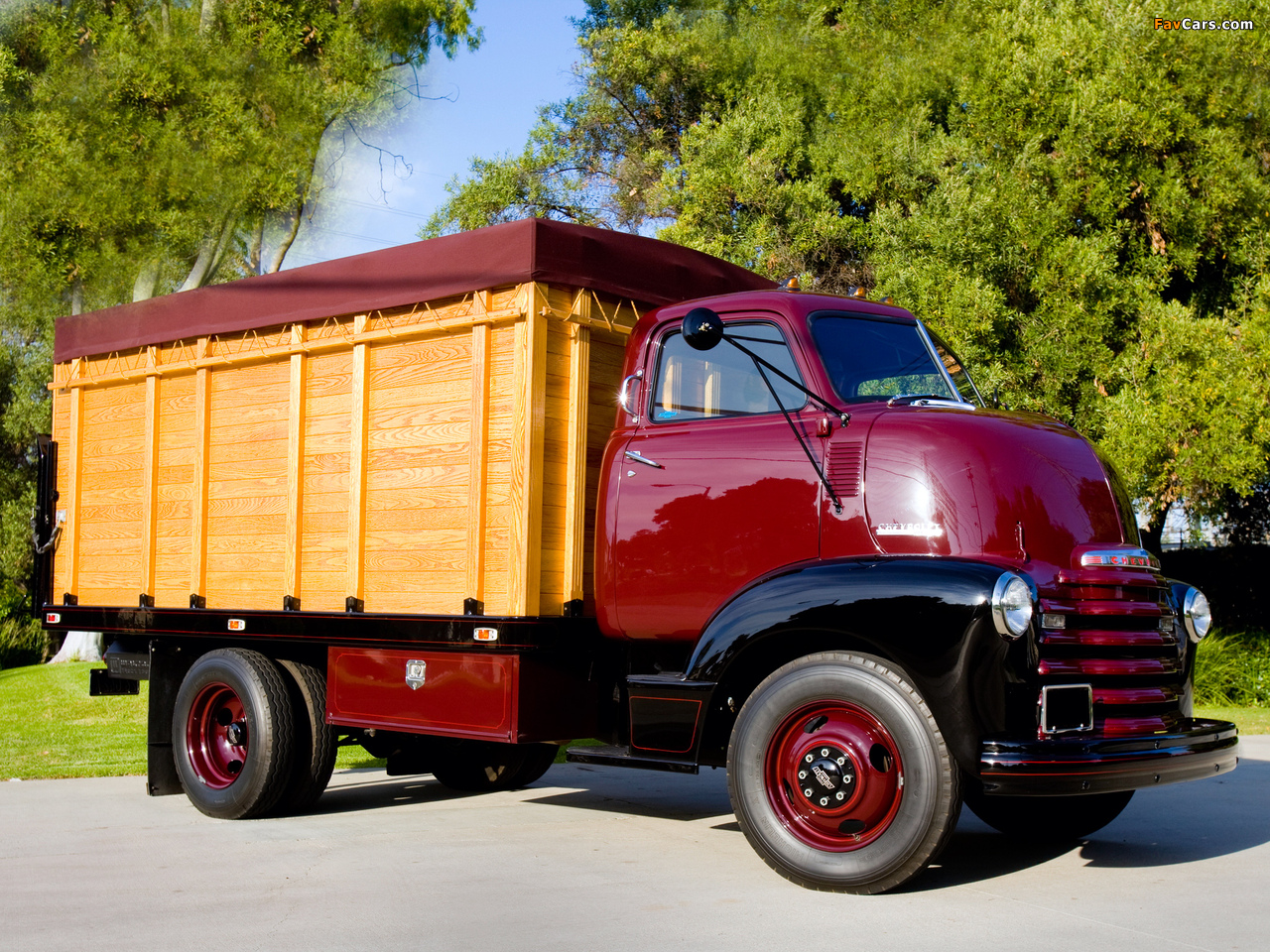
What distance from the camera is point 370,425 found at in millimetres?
7559

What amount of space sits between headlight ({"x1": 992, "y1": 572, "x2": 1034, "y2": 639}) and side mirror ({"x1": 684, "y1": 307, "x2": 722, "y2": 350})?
1.68 metres

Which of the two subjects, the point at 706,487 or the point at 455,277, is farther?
the point at 455,277

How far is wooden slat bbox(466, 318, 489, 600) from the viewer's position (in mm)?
6805

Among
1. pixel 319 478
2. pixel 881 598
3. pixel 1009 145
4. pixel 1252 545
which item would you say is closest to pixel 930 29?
pixel 1009 145

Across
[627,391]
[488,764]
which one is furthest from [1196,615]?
[488,764]

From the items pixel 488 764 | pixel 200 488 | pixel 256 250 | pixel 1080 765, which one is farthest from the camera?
pixel 256 250

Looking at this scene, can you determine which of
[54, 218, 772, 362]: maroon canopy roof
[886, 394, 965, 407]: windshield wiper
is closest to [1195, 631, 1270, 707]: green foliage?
[54, 218, 772, 362]: maroon canopy roof

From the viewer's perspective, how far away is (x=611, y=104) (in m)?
25.4

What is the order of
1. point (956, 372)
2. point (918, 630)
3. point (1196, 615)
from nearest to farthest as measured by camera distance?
1. point (918, 630)
2. point (1196, 615)
3. point (956, 372)

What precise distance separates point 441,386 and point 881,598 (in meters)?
2.96

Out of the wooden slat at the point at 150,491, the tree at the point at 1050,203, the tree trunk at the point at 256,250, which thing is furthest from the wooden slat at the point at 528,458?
the tree trunk at the point at 256,250

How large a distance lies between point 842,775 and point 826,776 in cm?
7

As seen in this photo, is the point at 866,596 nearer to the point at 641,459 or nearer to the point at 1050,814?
the point at 641,459

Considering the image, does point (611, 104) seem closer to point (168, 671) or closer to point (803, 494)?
point (168, 671)
